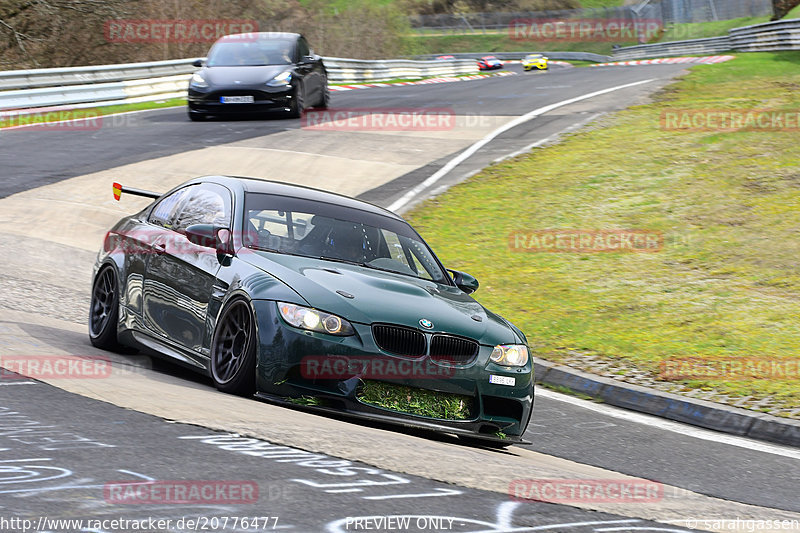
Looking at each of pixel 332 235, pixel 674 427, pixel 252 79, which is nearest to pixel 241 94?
pixel 252 79

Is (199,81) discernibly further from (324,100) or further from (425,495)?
(425,495)

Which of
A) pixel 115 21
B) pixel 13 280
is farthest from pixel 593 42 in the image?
pixel 13 280

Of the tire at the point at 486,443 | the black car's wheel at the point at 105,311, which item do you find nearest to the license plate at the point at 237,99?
the black car's wheel at the point at 105,311

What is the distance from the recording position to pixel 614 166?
18344mm

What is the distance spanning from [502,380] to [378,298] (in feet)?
3.14

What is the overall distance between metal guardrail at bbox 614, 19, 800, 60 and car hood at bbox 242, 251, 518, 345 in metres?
36.2

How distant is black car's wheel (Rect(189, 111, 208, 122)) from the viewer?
23.5 m

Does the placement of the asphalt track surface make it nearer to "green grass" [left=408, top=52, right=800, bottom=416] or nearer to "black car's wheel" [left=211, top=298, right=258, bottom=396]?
"black car's wheel" [left=211, top=298, right=258, bottom=396]

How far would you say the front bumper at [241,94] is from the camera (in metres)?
22.9

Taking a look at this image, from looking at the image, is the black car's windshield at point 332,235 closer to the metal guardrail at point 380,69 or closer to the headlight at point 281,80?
the headlight at point 281,80

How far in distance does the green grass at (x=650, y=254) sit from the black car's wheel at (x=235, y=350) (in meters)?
3.91

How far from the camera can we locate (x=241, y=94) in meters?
22.9

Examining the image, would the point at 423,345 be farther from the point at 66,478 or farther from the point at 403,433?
the point at 66,478

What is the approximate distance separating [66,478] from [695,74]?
1116 inches
